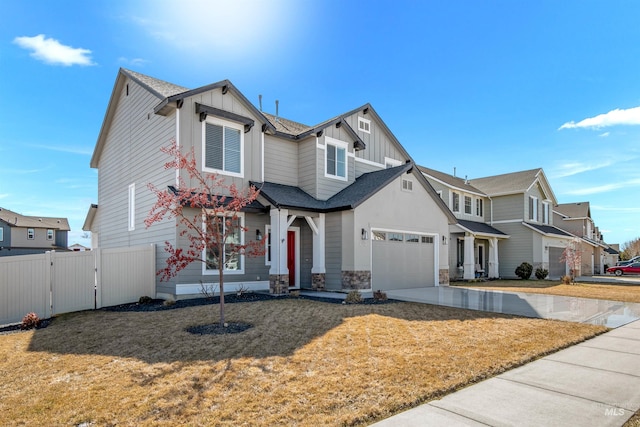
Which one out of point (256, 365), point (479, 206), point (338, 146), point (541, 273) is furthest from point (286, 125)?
point (541, 273)

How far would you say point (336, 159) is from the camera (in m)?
16.2

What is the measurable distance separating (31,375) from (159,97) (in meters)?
9.96

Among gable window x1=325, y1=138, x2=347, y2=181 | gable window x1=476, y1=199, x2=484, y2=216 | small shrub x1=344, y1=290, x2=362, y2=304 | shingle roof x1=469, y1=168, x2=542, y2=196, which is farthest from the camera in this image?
gable window x1=476, y1=199, x2=484, y2=216

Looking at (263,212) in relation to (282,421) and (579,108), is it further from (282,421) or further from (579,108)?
(579,108)

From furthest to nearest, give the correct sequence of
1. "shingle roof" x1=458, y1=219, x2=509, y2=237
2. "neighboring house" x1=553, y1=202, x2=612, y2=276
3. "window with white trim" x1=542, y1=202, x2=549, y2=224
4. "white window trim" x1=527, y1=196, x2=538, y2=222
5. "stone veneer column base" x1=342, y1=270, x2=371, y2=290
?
"neighboring house" x1=553, y1=202, x2=612, y2=276 < "window with white trim" x1=542, y1=202, x2=549, y2=224 < "white window trim" x1=527, y1=196, x2=538, y2=222 < "shingle roof" x1=458, y1=219, x2=509, y2=237 < "stone veneer column base" x1=342, y1=270, x2=371, y2=290

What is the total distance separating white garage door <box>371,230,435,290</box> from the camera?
14.9m

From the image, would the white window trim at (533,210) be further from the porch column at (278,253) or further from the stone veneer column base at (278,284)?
the stone veneer column base at (278,284)

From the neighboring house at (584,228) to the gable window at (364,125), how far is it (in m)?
25.4

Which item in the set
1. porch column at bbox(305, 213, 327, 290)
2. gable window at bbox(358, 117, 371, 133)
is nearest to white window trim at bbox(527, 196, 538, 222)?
gable window at bbox(358, 117, 371, 133)

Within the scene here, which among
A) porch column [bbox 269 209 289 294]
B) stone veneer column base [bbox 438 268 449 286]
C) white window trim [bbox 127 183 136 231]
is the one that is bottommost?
stone veneer column base [bbox 438 268 449 286]

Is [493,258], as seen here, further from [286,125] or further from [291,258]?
[286,125]

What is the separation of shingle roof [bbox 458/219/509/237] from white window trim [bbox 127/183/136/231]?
735 inches

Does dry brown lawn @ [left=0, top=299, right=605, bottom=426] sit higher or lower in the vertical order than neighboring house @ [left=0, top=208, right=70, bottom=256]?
lower

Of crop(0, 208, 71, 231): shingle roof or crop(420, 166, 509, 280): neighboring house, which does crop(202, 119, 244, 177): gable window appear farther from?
crop(0, 208, 71, 231): shingle roof
